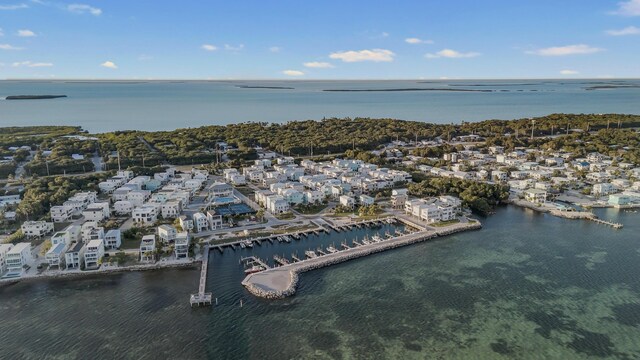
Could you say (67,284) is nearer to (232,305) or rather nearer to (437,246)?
(232,305)

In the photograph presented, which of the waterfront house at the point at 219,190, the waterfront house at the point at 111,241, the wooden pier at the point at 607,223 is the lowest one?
the wooden pier at the point at 607,223

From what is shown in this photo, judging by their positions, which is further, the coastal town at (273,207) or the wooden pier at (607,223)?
the wooden pier at (607,223)

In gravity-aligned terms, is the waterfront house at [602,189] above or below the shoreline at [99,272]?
above

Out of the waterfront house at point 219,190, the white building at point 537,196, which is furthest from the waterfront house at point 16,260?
the white building at point 537,196

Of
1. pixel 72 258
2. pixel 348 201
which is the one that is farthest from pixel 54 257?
pixel 348 201

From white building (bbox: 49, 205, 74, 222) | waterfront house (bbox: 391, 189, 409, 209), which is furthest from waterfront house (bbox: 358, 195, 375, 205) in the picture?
white building (bbox: 49, 205, 74, 222)

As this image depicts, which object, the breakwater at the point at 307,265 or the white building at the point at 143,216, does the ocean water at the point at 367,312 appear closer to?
the breakwater at the point at 307,265

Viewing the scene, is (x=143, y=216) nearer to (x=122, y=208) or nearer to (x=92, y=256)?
(x=122, y=208)

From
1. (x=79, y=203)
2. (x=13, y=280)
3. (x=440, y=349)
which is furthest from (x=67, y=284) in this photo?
(x=440, y=349)
